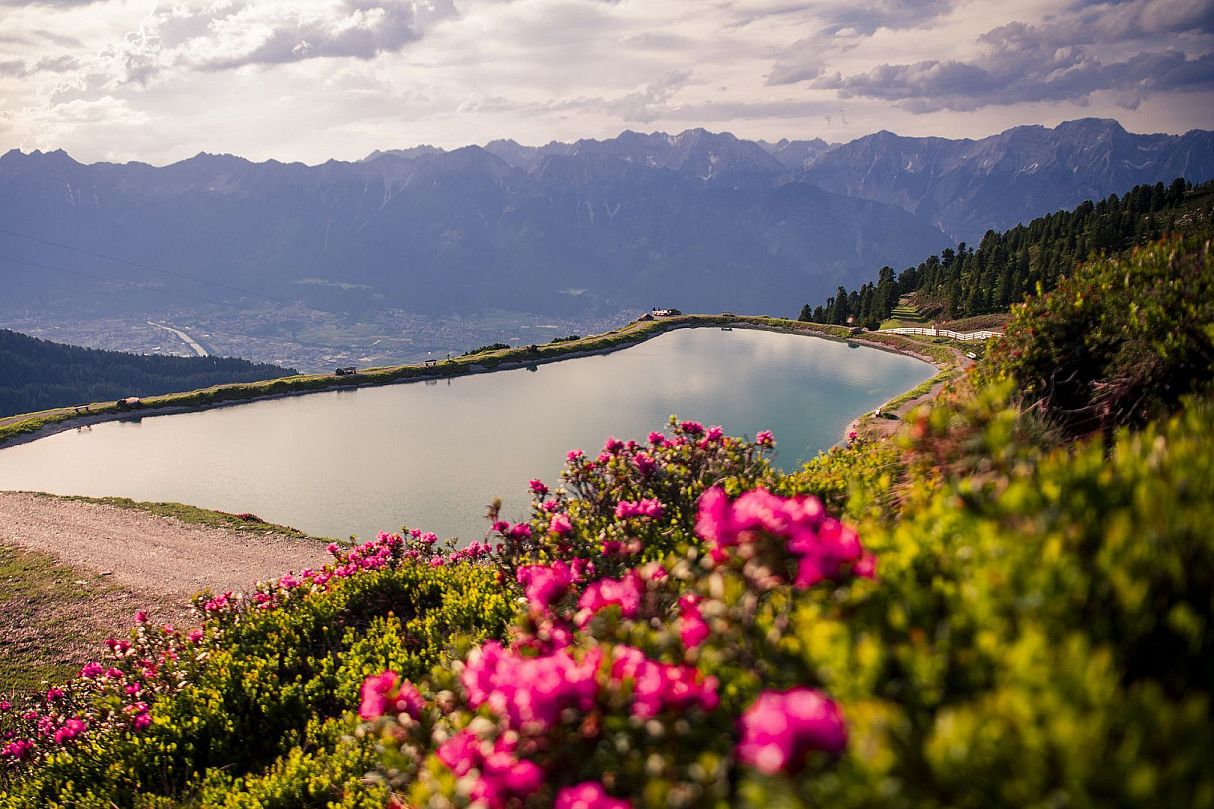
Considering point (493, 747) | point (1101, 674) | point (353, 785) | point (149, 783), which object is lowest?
point (149, 783)

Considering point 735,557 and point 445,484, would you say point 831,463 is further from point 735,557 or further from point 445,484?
point 445,484

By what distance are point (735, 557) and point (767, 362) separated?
44415 millimetres

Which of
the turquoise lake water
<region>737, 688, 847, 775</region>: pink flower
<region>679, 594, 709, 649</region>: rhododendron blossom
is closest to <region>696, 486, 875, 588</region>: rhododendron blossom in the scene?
<region>679, 594, 709, 649</region>: rhododendron blossom

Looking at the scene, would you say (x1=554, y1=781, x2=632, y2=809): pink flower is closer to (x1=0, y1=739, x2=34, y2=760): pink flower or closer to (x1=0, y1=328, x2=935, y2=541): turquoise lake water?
(x1=0, y1=739, x2=34, y2=760): pink flower

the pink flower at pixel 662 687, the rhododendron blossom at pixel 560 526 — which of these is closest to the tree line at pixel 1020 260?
the rhododendron blossom at pixel 560 526

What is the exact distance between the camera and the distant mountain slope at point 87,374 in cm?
10969

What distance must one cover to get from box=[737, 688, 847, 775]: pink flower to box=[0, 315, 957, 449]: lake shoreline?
1096 inches

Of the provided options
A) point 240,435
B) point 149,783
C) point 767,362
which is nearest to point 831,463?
point 149,783

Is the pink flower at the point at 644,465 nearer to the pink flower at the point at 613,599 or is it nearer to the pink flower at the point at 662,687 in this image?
the pink flower at the point at 613,599

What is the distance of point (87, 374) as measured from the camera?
11788cm

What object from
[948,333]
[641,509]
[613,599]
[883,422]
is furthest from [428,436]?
[948,333]

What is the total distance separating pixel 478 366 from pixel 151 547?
28230 millimetres

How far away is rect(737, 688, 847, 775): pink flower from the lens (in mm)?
2023

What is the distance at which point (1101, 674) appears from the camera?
1.96 metres
